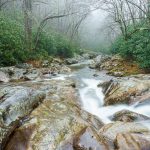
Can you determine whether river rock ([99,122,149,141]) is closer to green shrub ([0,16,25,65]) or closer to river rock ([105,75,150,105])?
river rock ([105,75,150,105])

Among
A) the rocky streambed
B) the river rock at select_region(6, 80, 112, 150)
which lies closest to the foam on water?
the rocky streambed

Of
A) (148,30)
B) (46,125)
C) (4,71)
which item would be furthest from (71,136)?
(148,30)

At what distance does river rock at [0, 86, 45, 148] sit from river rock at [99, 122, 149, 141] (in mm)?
1842

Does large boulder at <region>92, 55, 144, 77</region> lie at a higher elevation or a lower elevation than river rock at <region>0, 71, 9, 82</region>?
lower

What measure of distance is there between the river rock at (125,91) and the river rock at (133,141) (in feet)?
12.5

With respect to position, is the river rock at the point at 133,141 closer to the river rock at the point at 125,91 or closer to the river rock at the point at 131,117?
the river rock at the point at 131,117

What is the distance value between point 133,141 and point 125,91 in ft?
14.8

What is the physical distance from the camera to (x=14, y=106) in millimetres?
Result: 6676

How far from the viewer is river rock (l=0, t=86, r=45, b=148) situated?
5.85m

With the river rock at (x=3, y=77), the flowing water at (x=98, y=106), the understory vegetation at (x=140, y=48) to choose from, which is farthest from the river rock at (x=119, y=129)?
the understory vegetation at (x=140, y=48)

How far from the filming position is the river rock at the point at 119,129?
6568mm

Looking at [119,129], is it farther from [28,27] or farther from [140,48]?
[28,27]

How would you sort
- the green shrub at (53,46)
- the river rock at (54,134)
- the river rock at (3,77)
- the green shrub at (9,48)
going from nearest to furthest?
the river rock at (54,134)
the river rock at (3,77)
the green shrub at (9,48)
the green shrub at (53,46)

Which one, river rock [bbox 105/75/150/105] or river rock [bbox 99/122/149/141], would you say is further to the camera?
river rock [bbox 105/75/150/105]
